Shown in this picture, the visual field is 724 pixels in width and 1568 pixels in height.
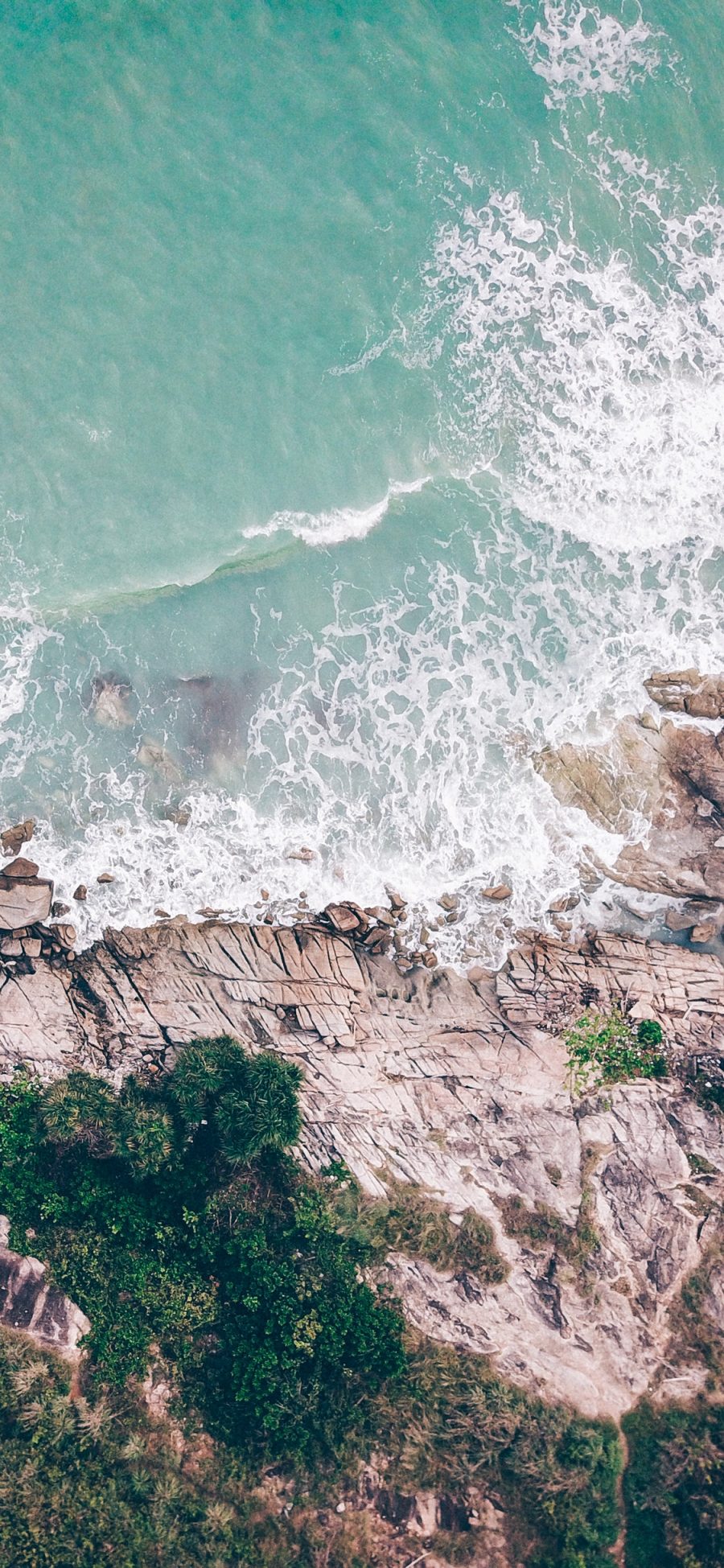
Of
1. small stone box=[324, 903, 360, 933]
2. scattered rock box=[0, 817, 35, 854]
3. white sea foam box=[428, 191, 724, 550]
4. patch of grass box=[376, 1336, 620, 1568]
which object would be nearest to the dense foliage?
patch of grass box=[376, 1336, 620, 1568]

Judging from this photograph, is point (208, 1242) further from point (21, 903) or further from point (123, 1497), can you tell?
point (21, 903)

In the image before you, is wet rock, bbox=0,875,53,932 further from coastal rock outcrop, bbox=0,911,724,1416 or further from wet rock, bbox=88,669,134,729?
wet rock, bbox=88,669,134,729

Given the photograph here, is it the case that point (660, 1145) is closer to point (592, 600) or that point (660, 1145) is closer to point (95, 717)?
point (592, 600)

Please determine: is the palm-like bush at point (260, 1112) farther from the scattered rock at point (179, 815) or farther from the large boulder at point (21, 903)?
the large boulder at point (21, 903)

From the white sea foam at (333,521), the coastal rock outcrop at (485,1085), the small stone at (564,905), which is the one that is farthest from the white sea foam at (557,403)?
the coastal rock outcrop at (485,1085)

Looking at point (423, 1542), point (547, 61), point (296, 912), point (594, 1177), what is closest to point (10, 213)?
point (547, 61)

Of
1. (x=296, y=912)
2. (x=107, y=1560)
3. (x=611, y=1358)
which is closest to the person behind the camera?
(x=107, y=1560)

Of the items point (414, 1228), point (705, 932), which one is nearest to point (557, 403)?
point (705, 932)
